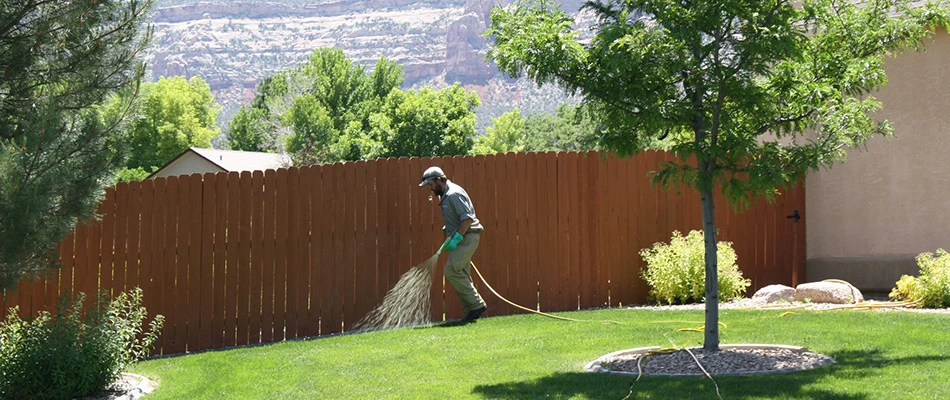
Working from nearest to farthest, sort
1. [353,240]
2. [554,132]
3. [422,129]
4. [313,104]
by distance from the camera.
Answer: [353,240]
[422,129]
[313,104]
[554,132]

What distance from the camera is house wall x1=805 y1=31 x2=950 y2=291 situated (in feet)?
44.7

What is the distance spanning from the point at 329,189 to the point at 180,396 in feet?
12.9

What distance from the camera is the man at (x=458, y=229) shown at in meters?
11.2

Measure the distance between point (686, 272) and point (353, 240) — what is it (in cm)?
407

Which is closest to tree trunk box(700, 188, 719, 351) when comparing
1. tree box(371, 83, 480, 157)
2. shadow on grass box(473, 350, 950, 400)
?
shadow on grass box(473, 350, 950, 400)

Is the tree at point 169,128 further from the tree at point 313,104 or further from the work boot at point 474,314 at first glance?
the work boot at point 474,314

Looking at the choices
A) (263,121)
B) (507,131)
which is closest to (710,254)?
(263,121)

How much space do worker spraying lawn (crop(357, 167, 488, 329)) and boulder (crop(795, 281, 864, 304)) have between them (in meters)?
3.85

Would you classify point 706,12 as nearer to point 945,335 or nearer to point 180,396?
point 945,335

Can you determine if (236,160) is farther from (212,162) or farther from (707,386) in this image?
(707,386)

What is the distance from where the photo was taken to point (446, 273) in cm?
1141

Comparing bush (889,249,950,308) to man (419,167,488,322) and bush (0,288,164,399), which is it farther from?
bush (0,288,164,399)

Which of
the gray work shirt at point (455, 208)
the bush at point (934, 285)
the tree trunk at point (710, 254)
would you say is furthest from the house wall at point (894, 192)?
the tree trunk at point (710, 254)

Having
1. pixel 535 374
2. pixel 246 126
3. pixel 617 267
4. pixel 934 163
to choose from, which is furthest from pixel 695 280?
pixel 246 126
